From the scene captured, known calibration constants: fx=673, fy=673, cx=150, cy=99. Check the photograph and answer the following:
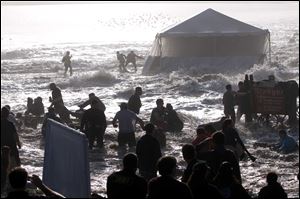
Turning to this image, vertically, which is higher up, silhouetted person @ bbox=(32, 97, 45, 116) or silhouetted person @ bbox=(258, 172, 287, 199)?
silhouetted person @ bbox=(32, 97, 45, 116)

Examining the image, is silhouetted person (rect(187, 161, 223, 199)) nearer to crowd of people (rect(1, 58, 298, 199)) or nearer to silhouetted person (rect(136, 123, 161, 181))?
crowd of people (rect(1, 58, 298, 199))

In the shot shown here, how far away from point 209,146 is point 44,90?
18.7m

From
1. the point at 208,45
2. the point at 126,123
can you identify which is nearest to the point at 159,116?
the point at 126,123

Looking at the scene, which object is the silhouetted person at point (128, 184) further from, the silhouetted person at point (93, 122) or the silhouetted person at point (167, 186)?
the silhouetted person at point (93, 122)

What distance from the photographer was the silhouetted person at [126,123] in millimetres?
13852

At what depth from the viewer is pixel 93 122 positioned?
14133mm

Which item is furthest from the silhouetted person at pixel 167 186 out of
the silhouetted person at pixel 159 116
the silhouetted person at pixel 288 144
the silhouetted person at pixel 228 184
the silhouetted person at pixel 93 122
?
the silhouetted person at pixel 159 116

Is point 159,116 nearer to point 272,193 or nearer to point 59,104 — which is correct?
point 59,104

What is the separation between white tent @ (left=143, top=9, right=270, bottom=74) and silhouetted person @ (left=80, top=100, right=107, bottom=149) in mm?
17635

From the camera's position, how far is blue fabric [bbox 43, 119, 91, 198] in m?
6.61

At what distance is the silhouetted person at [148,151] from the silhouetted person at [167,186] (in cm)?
324

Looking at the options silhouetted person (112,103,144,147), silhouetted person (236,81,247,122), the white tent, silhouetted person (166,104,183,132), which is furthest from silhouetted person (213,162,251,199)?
the white tent

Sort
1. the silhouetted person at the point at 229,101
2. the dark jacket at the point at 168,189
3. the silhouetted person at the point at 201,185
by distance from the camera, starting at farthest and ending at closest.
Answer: the silhouetted person at the point at 229,101, the silhouetted person at the point at 201,185, the dark jacket at the point at 168,189

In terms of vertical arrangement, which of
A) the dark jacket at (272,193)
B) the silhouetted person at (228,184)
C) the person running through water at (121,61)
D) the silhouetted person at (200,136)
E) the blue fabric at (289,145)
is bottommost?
the blue fabric at (289,145)
